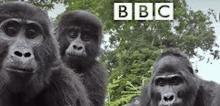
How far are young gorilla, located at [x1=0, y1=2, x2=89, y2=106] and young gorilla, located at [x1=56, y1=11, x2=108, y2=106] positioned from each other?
6.86 feet

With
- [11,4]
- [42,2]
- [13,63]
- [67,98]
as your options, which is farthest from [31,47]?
[42,2]

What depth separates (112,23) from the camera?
98.0ft

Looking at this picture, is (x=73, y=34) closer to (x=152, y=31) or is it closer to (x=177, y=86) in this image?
(x=177, y=86)

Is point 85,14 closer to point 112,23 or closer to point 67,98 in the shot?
point 67,98

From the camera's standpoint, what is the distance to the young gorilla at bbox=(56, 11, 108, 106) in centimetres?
707

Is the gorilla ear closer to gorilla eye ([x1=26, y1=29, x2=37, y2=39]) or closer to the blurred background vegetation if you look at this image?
gorilla eye ([x1=26, y1=29, x2=37, y2=39])

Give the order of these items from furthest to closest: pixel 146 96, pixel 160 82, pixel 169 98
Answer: pixel 146 96 → pixel 160 82 → pixel 169 98

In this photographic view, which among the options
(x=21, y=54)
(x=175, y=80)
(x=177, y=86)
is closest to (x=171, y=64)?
(x=175, y=80)

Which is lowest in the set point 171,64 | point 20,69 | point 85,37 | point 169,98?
point 169,98

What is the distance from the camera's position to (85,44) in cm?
721

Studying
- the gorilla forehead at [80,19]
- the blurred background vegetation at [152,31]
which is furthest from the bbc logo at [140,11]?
the gorilla forehead at [80,19]

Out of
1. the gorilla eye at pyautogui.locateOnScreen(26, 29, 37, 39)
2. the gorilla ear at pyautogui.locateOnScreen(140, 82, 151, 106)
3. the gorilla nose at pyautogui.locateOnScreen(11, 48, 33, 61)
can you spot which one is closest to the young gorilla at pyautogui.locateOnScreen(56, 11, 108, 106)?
the gorilla ear at pyautogui.locateOnScreen(140, 82, 151, 106)

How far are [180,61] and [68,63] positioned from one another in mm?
2021

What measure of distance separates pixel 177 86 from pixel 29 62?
2.61 meters
